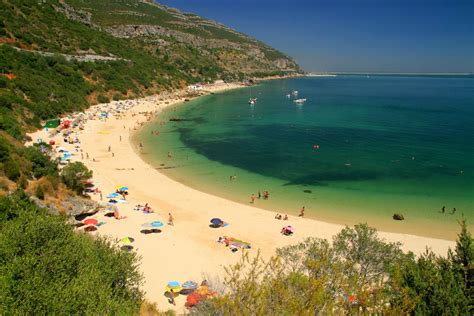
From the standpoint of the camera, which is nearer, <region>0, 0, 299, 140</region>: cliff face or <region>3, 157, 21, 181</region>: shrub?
<region>3, 157, 21, 181</region>: shrub

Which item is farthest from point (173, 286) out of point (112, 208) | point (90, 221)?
point (112, 208)

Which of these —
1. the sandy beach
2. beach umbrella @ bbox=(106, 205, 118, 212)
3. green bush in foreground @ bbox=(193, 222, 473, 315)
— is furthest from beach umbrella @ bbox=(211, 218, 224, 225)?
green bush in foreground @ bbox=(193, 222, 473, 315)

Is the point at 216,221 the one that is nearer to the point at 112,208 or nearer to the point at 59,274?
the point at 112,208

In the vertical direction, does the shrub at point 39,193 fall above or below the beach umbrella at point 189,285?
above

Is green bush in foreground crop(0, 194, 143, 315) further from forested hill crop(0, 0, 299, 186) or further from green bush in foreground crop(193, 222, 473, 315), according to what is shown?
forested hill crop(0, 0, 299, 186)

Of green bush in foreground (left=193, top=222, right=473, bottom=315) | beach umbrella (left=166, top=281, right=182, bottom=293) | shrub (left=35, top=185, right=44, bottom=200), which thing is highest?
green bush in foreground (left=193, top=222, right=473, bottom=315)

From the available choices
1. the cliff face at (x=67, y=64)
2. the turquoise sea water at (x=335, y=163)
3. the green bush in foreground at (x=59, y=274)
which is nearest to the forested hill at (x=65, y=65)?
the cliff face at (x=67, y=64)

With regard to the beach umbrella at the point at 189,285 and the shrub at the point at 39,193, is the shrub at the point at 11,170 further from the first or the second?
the beach umbrella at the point at 189,285
